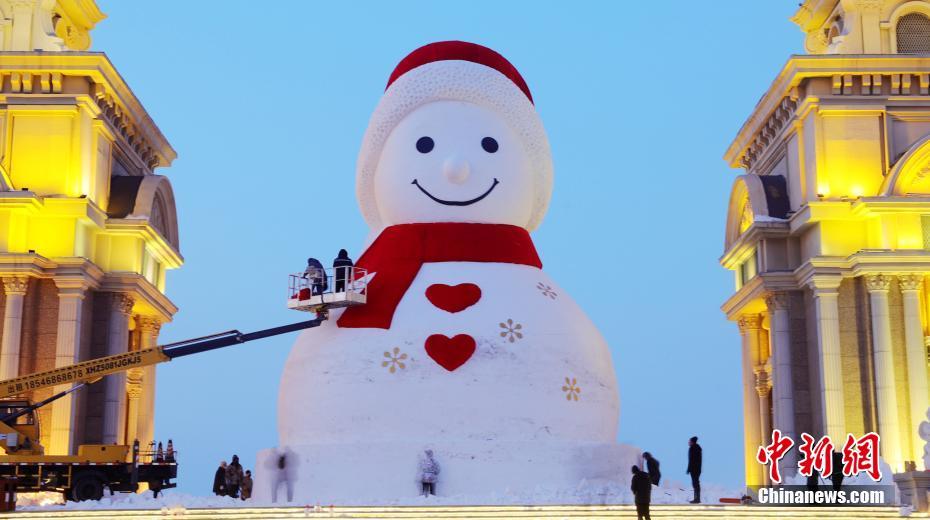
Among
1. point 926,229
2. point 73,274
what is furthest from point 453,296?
point 926,229

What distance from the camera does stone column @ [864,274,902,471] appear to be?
108ft

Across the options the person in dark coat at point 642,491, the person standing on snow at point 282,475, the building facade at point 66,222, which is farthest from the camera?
the building facade at point 66,222

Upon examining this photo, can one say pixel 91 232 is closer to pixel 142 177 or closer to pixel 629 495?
pixel 142 177

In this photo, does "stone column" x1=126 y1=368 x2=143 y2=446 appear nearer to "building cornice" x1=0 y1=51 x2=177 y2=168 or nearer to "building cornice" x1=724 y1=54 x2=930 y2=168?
"building cornice" x1=0 y1=51 x2=177 y2=168

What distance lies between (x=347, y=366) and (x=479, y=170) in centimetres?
417

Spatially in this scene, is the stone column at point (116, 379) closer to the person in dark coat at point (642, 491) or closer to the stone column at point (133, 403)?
the stone column at point (133, 403)

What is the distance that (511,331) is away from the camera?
2308 cm

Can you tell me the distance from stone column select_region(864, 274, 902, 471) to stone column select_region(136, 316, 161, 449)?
19.7m

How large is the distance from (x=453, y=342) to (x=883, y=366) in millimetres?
15035

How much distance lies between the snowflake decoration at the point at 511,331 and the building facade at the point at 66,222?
44.5ft

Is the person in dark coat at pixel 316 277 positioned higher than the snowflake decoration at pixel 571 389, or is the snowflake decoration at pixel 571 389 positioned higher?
the person in dark coat at pixel 316 277

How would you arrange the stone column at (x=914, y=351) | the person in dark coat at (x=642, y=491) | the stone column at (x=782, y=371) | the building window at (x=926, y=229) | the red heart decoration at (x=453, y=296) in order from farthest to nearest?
the stone column at (x=782, y=371) < the building window at (x=926, y=229) < the stone column at (x=914, y=351) < the red heart decoration at (x=453, y=296) < the person in dark coat at (x=642, y=491)

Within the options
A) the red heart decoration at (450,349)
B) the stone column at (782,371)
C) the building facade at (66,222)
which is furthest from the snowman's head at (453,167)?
the stone column at (782,371)

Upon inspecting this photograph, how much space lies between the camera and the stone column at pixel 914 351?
3316cm
